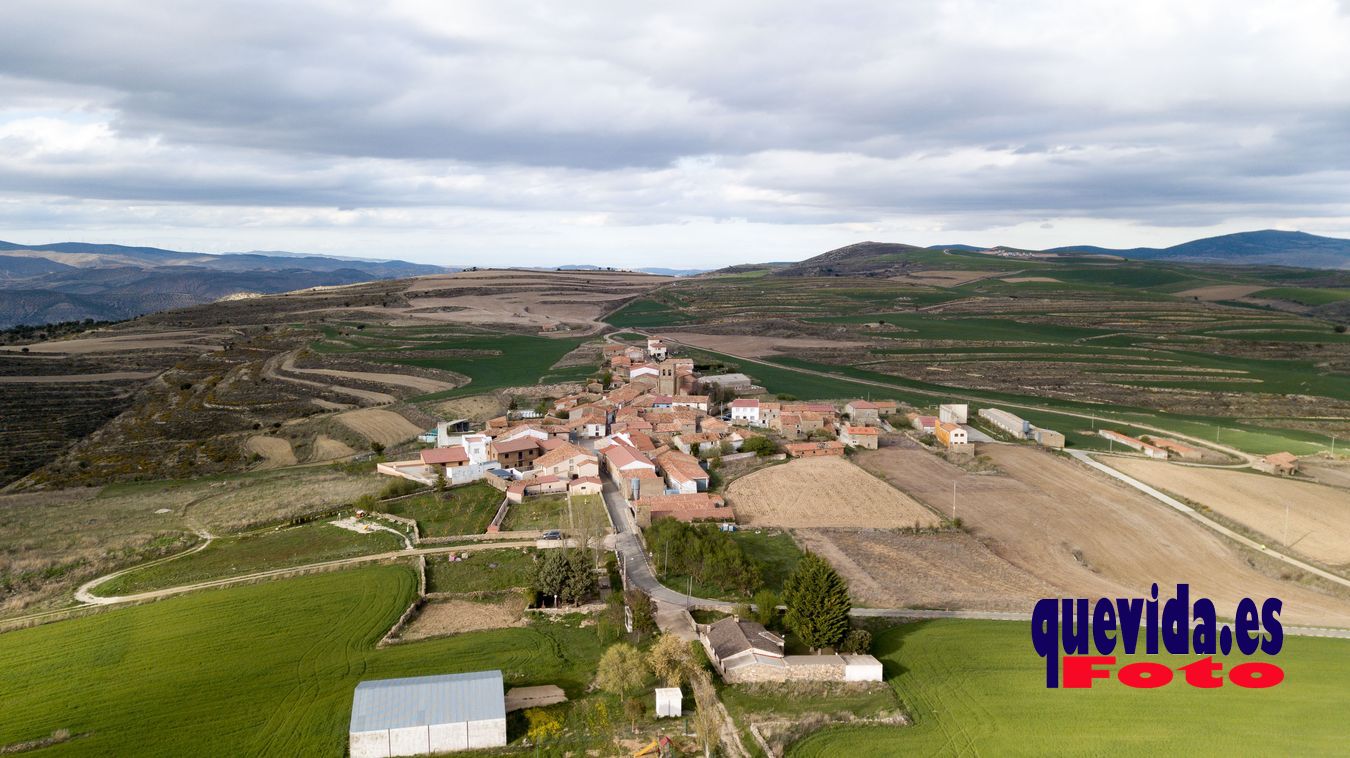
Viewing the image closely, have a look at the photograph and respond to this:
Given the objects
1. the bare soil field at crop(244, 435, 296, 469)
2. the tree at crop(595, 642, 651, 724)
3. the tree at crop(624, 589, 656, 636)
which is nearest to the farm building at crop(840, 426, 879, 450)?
the tree at crop(624, 589, 656, 636)

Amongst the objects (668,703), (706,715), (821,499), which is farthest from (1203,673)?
(821,499)

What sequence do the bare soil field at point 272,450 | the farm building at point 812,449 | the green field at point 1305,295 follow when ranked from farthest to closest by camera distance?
the green field at point 1305,295 < the bare soil field at point 272,450 < the farm building at point 812,449

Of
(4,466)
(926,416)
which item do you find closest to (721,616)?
(926,416)

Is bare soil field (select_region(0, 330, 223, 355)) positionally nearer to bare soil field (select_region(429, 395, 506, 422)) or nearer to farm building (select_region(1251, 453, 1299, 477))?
bare soil field (select_region(429, 395, 506, 422))

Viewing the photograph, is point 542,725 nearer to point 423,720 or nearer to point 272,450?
point 423,720

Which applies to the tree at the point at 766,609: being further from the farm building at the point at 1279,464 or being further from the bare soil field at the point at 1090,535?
Answer: the farm building at the point at 1279,464

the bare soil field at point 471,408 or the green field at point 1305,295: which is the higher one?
the green field at point 1305,295

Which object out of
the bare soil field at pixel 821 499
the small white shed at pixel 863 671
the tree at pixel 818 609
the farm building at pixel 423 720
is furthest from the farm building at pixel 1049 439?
the farm building at pixel 423 720

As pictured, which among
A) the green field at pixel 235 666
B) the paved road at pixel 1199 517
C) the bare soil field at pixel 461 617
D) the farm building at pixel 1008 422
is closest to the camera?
the green field at pixel 235 666
